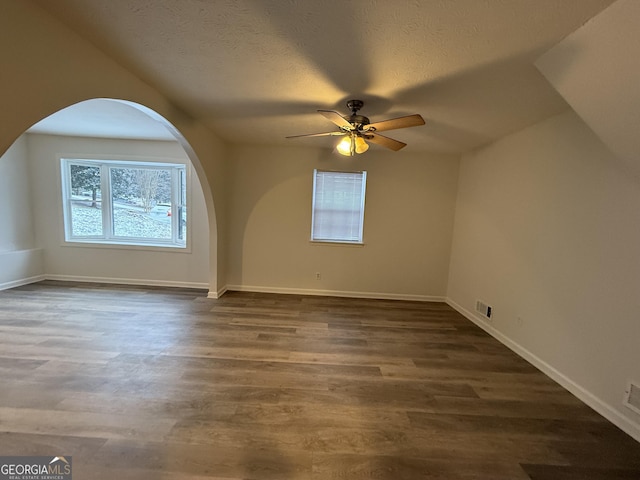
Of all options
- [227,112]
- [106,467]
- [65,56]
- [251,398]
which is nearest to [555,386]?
[251,398]

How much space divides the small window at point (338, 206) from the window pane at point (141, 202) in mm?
2502

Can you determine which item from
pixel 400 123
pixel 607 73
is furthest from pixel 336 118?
pixel 607 73

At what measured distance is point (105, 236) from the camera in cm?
456

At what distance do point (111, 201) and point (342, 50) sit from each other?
4.72 m

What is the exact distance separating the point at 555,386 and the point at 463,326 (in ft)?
3.92

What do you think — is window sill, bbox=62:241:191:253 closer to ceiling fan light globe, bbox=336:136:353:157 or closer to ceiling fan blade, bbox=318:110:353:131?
ceiling fan light globe, bbox=336:136:353:157

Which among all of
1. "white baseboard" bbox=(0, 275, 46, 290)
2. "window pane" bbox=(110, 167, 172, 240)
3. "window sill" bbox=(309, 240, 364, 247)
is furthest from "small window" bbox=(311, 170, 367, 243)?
"white baseboard" bbox=(0, 275, 46, 290)

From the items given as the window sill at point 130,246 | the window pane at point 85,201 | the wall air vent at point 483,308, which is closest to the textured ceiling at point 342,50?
the wall air vent at point 483,308

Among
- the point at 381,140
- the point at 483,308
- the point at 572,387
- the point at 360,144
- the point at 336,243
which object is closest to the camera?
the point at 572,387

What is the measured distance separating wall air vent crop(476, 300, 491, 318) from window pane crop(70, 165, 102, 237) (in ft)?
19.9

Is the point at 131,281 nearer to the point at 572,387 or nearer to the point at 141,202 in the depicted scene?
the point at 141,202

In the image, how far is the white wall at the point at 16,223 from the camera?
401cm

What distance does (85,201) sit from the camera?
454 centimetres

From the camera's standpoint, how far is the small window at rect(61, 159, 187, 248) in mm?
4434
